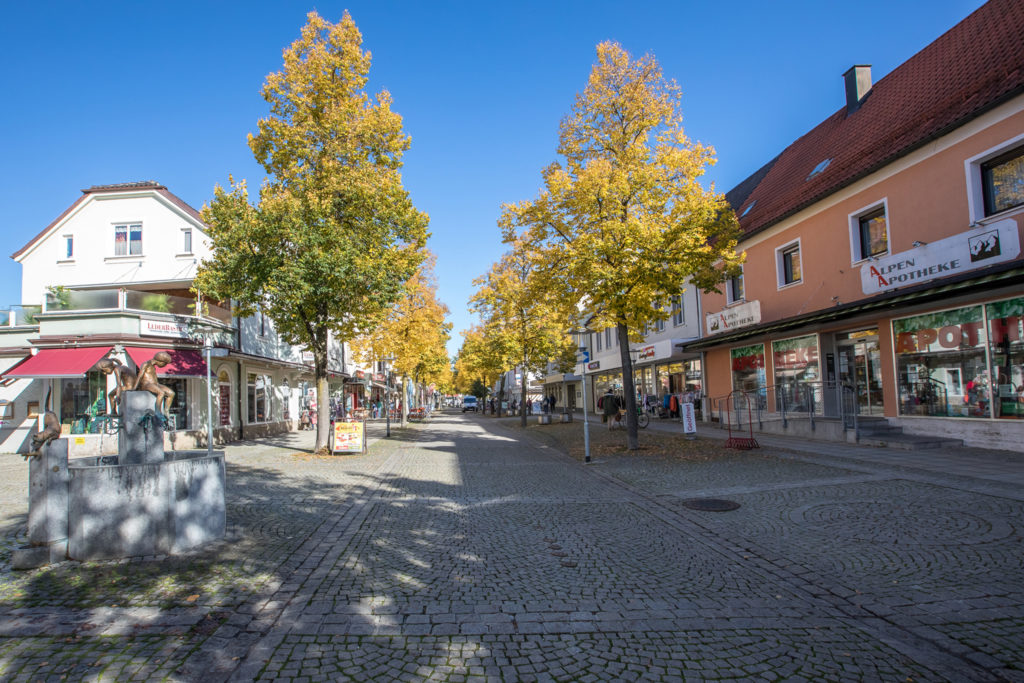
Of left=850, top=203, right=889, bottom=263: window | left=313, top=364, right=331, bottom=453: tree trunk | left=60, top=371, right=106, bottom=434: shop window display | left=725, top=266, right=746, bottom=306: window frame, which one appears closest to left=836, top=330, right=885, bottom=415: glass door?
left=850, top=203, right=889, bottom=263: window

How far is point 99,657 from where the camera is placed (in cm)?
376

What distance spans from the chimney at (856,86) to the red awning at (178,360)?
75.1ft

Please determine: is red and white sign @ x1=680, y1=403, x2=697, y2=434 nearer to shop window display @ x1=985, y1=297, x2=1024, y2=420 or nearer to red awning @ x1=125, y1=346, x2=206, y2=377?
shop window display @ x1=985, y1=297, x2=1024, y2=420

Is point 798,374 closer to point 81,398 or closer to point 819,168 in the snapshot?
point 819,168

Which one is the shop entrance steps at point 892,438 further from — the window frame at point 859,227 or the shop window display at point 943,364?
the window frame at point 859,227

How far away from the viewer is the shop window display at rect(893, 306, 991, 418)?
12242mm

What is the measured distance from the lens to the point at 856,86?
20.4 m

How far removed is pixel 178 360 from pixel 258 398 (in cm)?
632

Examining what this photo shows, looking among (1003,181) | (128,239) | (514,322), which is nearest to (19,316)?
(128,239)

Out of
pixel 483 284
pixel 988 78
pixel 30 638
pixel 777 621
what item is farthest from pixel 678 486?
pixel 483 284

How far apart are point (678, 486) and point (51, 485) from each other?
333 inches

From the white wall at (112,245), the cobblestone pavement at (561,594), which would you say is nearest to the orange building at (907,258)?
the cobblestone pavement at (561,594)

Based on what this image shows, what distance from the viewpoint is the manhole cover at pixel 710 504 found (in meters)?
8.01

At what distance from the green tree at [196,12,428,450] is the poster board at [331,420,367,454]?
71 cm
